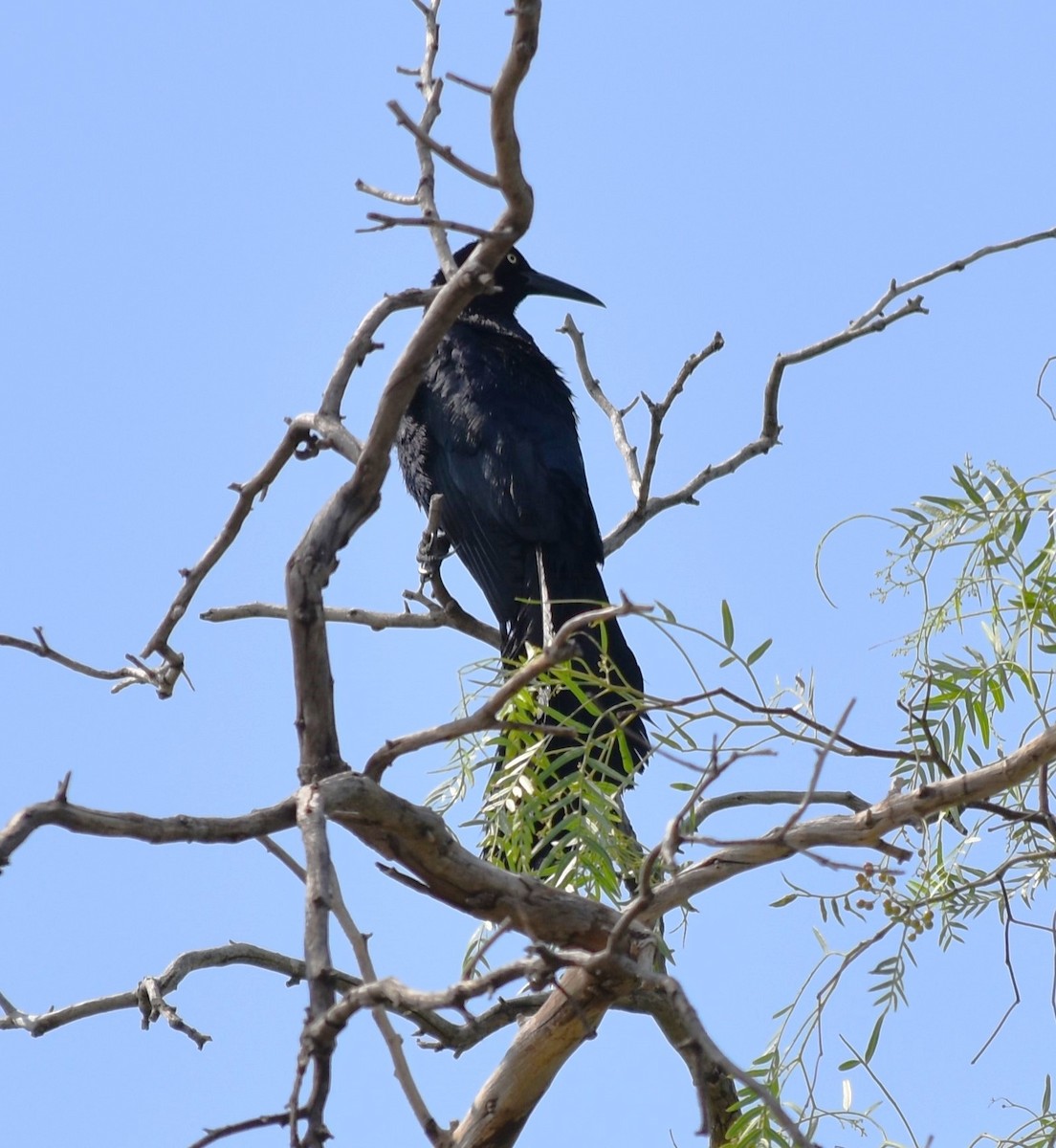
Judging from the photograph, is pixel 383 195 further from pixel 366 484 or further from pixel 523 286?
pixel 523 286

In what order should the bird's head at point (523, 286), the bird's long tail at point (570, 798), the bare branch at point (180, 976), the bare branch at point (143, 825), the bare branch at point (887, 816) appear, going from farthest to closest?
the bird's head at point (523, 286), the bare branch at point (180, 976), the bird's long tail at point (570, 798), the bare branch at point (887, 816), the bare branch at point (143, 825)

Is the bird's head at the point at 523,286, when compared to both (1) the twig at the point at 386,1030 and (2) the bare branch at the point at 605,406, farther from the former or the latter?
(1) the twig at the point at 386,1030

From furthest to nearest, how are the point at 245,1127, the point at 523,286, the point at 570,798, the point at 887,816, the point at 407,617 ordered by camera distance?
the point at 523,286 < the point at 407,617 < the point at 570,798 < the point at 887,816 < the point at 245,1127

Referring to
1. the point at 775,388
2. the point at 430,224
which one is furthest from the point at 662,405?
the point at 430,224

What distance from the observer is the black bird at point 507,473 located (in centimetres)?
507

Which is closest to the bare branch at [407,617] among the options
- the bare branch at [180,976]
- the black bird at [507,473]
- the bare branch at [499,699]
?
the black bird at [507,473]

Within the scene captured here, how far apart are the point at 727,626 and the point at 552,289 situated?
4272mm

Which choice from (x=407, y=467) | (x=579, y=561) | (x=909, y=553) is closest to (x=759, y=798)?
(x=909, y=553)

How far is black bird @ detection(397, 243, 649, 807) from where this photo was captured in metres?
5.07

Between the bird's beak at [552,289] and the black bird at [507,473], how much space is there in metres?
0.51

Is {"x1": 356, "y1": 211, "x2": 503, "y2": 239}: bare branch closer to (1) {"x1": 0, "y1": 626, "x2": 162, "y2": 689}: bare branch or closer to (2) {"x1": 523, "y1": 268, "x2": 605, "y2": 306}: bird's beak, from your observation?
(1) {"x1": 0, "y1": 626, "x2": 162, "y2": 689}: bare branch

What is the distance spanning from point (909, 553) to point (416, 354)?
114cm

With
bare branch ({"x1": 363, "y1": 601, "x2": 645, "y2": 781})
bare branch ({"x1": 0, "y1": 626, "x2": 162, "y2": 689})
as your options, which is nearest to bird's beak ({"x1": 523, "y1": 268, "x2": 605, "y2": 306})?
bare branch ({"x1": 0, "y1": 626, "x2": 162, "y2": 689})

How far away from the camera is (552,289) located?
21.0 feet
